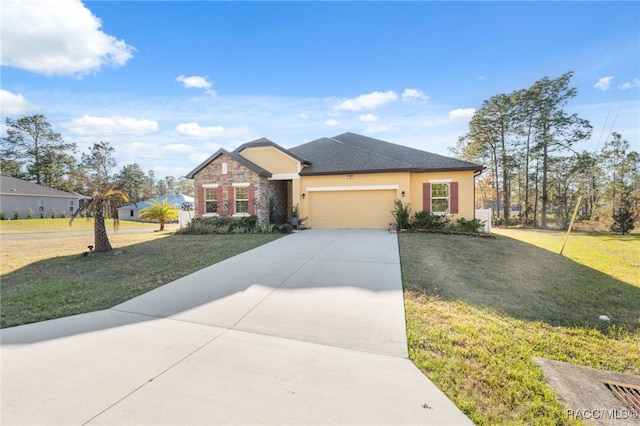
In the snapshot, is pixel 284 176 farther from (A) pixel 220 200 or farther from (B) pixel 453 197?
(B) pixel 453 197

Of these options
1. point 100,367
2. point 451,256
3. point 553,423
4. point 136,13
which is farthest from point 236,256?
point 136,13

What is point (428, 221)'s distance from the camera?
1331 centimetres

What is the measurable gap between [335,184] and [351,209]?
1.67 m

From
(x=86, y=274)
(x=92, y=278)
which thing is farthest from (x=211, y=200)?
(x=92, y=278)

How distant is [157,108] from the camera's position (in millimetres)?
13375

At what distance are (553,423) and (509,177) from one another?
30.3m

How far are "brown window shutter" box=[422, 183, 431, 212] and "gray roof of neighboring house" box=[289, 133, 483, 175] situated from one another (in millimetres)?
856

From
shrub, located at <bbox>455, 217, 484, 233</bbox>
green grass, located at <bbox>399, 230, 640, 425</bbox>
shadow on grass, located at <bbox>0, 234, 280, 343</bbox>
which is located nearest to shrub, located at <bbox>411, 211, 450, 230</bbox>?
shrub, located at <bbox>455, 217, 484, 233</bbox>

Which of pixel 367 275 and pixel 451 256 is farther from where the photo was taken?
pixel 451 256

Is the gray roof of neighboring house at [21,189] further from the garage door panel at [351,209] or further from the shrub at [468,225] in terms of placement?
the shrub at [468,225]

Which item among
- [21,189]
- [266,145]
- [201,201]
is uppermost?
[266,145]

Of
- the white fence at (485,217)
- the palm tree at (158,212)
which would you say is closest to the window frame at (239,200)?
the palm tree at (158,212)

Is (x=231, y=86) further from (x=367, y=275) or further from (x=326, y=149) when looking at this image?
(x=367, y=275)

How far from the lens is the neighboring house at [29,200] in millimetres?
25531
